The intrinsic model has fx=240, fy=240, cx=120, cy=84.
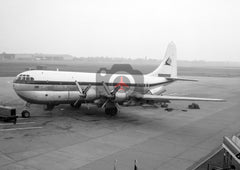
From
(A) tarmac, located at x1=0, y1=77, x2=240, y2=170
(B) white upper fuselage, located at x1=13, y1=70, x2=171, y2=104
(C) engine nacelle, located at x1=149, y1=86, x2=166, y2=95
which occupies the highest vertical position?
(B) white upper fuselage, located at x1=13, y1=70, x2=171, y2=104

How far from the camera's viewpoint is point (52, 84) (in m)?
20.0

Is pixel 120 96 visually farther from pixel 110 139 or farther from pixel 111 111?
pixel 110 139

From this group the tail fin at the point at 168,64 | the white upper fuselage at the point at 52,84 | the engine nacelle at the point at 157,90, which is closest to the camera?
the white upper fuselage at the point at 52,84

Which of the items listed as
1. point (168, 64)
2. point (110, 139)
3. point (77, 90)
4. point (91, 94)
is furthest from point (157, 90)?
point (110, 139)

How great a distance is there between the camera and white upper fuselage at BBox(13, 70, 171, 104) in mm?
19188

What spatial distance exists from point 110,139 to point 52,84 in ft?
26.1

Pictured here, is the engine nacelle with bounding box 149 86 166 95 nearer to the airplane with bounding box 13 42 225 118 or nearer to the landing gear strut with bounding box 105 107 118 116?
the airplane with bounding box 13 42 225 118

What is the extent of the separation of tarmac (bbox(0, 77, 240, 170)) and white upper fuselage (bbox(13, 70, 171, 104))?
168 centimetres

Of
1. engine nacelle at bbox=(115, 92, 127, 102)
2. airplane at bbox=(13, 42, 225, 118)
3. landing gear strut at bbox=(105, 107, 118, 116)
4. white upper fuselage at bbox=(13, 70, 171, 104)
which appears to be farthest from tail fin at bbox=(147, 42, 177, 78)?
engine nacelle at bbox=(115, 92, 127, 102)

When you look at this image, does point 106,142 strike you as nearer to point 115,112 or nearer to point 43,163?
point 43,163

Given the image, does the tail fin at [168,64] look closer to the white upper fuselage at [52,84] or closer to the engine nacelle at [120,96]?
the white upper fuselage at [52,84]

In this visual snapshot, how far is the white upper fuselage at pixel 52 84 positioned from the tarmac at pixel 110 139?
1676 millimetres

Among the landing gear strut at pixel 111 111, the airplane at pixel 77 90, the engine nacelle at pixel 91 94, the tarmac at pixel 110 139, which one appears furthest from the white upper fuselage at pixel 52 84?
the landing gear strut at pixel 111 111

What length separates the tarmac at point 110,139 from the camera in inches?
448
